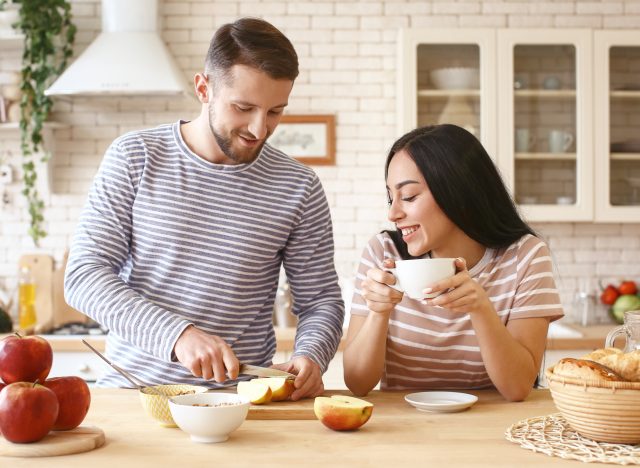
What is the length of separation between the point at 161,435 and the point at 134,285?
58 centimetres

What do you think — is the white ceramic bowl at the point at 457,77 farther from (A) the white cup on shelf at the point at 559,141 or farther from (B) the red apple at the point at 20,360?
(B) the red apple at the point at 20,360

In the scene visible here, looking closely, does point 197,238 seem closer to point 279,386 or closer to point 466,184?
point 279,386

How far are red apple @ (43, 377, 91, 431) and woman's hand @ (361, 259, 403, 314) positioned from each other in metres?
0.60

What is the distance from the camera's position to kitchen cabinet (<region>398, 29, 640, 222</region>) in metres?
3.89

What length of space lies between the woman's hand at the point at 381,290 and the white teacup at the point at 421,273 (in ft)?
0.28

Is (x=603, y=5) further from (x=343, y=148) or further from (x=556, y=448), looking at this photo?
(x=556, y=448)

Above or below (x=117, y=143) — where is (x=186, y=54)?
above

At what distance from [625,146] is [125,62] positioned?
7.67ft

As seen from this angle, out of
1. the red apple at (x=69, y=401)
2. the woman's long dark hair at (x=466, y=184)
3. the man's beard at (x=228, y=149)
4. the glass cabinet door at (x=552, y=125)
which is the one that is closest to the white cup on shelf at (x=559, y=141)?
the glass cabinet door at (x=552, y=125)

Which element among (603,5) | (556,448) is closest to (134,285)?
(556,448)

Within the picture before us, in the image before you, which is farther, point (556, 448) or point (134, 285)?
point (134, 285)

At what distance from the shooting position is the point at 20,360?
4.76ft

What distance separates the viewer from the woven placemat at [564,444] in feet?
4.42

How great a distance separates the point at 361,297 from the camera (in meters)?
1.99
